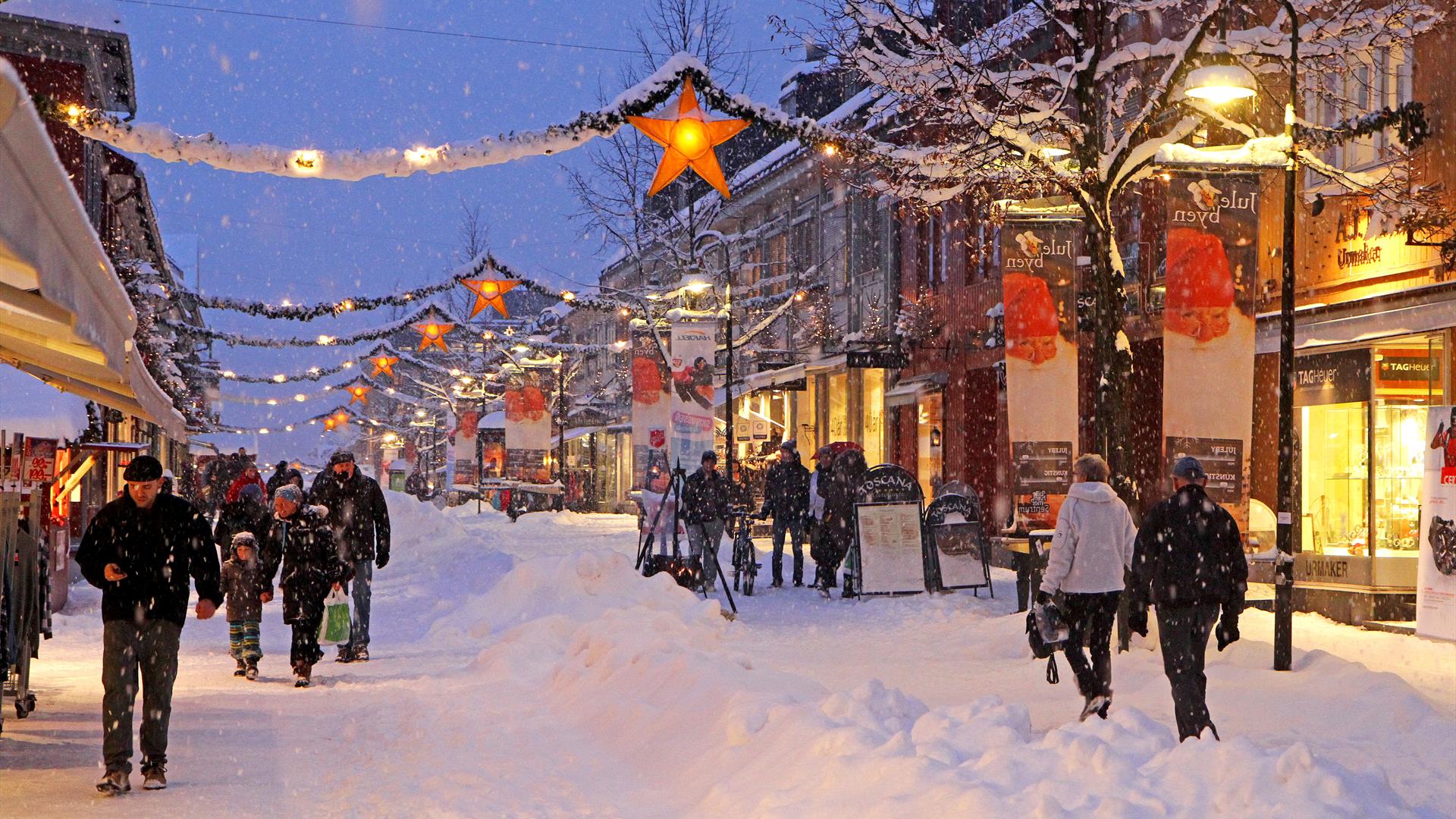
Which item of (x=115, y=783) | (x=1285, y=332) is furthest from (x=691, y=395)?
(x=115, y=783)

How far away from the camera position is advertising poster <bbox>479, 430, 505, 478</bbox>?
54188 millimetres

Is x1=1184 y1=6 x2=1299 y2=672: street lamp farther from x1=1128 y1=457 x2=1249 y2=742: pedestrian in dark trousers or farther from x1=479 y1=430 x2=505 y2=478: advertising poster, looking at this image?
x1=479 y1=430 x2=505 y2=478: advertising poster

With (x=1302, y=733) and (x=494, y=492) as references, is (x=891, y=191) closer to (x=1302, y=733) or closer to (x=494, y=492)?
(x=1302, y=733)

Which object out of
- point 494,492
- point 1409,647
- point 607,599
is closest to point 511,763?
point 607,599

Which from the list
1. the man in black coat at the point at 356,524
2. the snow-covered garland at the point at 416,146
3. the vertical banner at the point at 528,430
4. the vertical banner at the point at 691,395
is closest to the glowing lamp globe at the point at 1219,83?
the snow-covered garland at the point at 416,146

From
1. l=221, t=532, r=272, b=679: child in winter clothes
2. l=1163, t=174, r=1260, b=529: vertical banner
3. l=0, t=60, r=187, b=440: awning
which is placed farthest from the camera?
l=1163, t=174, r=1260, b=529: vertical banner

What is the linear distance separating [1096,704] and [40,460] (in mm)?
8303

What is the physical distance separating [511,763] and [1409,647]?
9995 millimetres

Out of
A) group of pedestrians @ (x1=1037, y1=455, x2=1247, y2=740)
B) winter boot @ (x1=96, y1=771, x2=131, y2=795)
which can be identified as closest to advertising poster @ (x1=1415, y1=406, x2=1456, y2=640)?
group of pedestrians @ (x1=1037, y1=455, x2=1247, y2=740)

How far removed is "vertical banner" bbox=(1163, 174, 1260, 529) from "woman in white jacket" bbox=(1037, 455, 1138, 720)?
13.8 ft

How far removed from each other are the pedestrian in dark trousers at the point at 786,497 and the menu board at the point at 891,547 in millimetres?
2297

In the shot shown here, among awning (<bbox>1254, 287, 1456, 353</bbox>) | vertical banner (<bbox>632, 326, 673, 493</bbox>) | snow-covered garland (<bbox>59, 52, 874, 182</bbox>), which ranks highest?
→ snow-covered garland (<bbox>59, 52, 874, 182</bbox>)

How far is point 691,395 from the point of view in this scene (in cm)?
2378

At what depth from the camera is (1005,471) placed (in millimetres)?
29250
